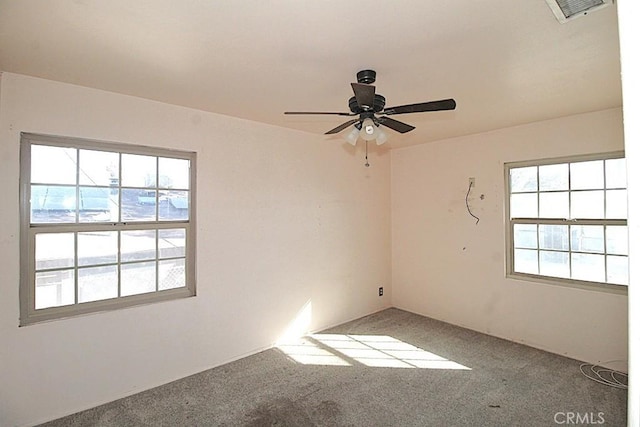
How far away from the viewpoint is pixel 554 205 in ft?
11.7

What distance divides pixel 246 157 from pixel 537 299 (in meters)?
3.46

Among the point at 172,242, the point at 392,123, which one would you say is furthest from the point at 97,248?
the point at 392,123

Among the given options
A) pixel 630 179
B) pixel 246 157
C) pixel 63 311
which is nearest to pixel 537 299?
pixel 246 157

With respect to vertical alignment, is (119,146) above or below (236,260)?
above

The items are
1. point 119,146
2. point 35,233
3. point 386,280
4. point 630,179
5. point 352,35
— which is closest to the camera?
point 630,179

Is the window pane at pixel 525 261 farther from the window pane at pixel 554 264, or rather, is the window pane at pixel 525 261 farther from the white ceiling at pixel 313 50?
the white ceiling at pixel 313 50

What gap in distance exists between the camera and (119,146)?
2.73 meters

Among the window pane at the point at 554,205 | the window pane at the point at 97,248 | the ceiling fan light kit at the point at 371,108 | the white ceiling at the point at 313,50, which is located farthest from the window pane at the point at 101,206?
the window pane at the point at 554,205

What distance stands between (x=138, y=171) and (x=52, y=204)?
2.13ft

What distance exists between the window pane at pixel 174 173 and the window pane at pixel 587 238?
3.89m

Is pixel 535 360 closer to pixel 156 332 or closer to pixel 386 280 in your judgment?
pixel 386 280

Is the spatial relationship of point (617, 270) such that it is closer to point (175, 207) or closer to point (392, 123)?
point (392, 123)

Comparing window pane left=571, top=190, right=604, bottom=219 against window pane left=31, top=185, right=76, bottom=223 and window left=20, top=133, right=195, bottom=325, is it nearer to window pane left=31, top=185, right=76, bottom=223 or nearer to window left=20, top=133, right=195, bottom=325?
window left=20, top=133, right=195, bottom=325

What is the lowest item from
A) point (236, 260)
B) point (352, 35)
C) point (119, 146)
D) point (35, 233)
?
point (236, 260)
